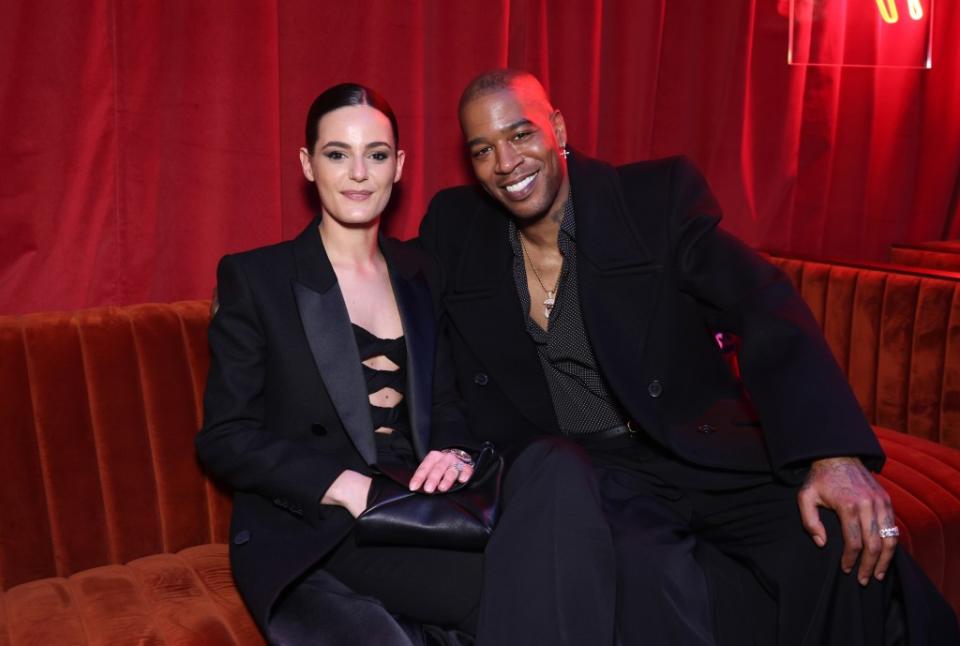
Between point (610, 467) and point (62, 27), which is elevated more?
point (62, 27)

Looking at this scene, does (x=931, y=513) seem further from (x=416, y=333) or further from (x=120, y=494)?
(x=120, y=494)

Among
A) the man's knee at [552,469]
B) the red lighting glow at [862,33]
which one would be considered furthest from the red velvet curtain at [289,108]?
the man's knee at [552,469]

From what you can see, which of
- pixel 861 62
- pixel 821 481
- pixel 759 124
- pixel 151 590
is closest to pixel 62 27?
pixel 151 590

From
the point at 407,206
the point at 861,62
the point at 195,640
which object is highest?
the point at 861,62

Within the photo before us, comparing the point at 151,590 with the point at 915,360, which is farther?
the point at 915,360

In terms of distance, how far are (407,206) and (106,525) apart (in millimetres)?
1211

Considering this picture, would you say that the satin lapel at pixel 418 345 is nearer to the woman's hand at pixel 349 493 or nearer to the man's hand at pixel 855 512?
the woman's hand at pixel 349 493

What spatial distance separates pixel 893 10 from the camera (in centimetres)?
337

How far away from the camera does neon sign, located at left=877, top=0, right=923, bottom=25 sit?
3.34 m

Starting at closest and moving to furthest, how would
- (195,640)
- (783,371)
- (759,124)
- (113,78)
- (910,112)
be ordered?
(195,640), (783,371), (113,78), (759,124), (910,112)

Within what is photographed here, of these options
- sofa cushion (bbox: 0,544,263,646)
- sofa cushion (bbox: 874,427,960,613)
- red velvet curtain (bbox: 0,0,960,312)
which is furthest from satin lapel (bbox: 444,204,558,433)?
sofa cushion (bbox: 874,427,960,613)

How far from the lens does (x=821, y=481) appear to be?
5.87ft

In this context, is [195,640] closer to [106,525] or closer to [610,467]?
[106,525]

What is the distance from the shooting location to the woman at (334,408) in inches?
69.4
